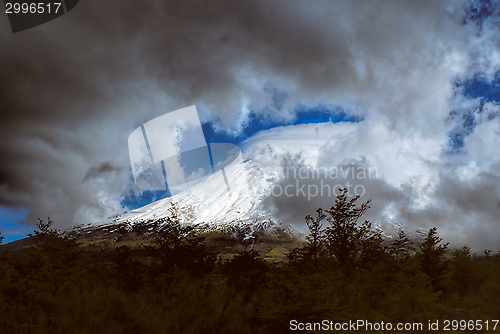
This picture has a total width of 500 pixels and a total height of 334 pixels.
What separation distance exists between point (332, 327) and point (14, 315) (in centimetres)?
807

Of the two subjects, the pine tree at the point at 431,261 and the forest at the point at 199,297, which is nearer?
the forest at the point at 199,297

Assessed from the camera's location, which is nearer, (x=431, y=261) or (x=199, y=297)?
(x=199, y=297)

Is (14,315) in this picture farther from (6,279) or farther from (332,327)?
(332,327)

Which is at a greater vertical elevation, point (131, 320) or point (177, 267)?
point (177, 267)

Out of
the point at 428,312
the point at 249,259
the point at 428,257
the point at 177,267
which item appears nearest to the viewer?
the point at 428,312

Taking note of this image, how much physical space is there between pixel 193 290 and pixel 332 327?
149 inches

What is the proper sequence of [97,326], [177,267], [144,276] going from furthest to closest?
[144,276] < [177,267] < [97,326]

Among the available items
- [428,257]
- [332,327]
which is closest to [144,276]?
[332,327]

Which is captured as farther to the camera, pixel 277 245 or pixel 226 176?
pixel 277 245

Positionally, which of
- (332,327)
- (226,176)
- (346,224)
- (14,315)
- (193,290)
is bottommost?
(332,327)

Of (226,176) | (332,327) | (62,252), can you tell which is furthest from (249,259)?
(226,176)

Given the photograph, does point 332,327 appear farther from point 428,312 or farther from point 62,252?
point 62,252

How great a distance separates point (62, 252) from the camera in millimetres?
13000

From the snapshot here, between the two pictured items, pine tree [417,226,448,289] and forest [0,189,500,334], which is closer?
forest [0,189,500,334]
